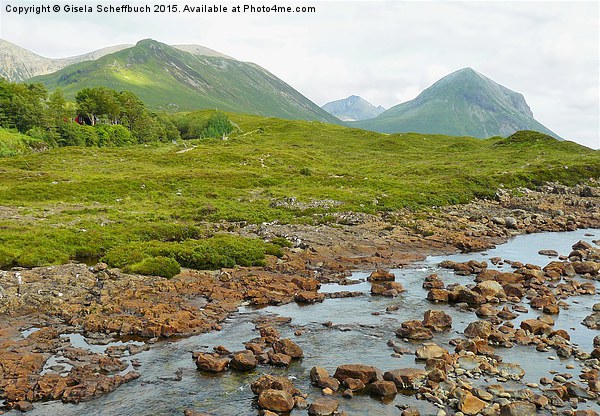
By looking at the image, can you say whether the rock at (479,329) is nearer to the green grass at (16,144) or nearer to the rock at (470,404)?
the rock at (470,404)

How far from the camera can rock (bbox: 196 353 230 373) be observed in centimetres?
1922

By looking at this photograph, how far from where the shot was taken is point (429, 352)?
2066 cm

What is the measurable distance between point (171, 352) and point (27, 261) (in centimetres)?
1642

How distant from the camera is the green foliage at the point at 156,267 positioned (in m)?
30.8

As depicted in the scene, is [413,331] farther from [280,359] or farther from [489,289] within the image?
[489,289]

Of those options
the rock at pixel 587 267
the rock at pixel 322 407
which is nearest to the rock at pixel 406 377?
the rock at pixel 322 407

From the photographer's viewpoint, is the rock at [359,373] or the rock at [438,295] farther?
the rock at [438,295]

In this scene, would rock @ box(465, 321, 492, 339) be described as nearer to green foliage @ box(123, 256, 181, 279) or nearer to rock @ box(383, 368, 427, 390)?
rock @ box(383, 368, 427, 390)

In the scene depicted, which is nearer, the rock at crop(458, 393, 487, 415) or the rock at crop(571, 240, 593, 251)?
the rock at crop(458, 393, 487, 415)

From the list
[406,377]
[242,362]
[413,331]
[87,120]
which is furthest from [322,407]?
[87,120]

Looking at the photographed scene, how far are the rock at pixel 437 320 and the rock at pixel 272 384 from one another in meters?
9.18

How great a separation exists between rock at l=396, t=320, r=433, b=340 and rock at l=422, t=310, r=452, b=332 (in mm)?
637

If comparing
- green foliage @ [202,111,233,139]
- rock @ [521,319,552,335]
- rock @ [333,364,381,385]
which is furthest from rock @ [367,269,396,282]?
green foliage @ [202,111,233,139]

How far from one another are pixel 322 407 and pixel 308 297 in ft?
39.6
